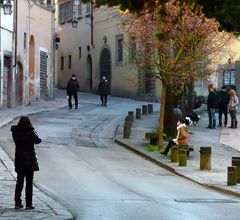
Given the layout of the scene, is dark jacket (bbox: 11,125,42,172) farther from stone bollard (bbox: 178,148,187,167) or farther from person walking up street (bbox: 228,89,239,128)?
person walking up street (bbox: 228,89,239,128)

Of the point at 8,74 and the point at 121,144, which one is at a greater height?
the point at 8,74

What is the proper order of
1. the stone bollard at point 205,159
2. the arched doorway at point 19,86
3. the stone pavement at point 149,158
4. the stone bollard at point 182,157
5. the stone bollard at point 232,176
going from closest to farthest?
the stone pavement at point 149,158, the stone bollard at point 232,176, the stone bollard at point 205,159, the stone bollard at point 182,157, the arched doorway at point 19,86

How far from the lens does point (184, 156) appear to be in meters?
18.4

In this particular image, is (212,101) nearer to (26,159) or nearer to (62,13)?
(26,159)

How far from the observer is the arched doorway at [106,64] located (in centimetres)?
4767

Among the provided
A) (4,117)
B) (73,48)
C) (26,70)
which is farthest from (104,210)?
(73,48)

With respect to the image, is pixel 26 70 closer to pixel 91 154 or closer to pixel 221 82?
pixel 221 82

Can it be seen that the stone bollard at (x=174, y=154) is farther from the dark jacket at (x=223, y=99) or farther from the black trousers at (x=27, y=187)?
the dark jacket at (x=223, y=99)

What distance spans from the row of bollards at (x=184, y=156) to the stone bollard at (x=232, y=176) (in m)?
2.29

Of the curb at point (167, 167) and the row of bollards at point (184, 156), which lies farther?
the row of bollards at point (184, 156)

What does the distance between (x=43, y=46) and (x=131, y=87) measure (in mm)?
7567

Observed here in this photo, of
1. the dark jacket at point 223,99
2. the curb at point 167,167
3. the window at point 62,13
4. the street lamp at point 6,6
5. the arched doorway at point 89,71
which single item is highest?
the window at point 62,13

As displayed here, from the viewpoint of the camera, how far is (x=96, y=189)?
1397cm

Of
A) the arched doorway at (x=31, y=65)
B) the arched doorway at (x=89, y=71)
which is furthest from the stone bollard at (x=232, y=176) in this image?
the arched doorway at (x=89, y=71)
